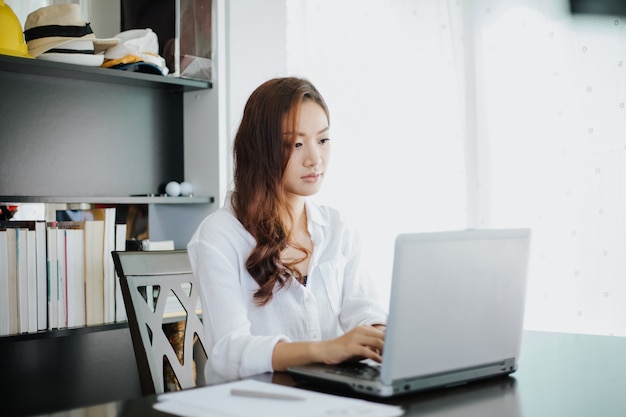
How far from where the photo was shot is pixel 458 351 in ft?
4.00

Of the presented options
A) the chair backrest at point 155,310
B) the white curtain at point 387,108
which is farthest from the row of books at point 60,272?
the white curtain at point 387,108

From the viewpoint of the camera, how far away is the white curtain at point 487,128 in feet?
8.48

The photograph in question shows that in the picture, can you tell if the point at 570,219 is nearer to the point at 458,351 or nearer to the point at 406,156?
the point at 406,156

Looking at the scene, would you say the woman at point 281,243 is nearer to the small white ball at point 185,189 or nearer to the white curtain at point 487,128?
the small white ball at point 185,189

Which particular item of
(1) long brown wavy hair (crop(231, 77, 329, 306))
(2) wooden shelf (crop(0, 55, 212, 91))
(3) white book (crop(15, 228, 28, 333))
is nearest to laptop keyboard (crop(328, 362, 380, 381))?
(1) long brown wavy hair (crop(231, 77, 329, 306))

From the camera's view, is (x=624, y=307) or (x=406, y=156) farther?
(x=406, y=156)

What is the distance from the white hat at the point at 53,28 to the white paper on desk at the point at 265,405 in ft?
4.96

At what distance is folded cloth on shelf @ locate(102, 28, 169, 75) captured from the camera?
8.13 ft

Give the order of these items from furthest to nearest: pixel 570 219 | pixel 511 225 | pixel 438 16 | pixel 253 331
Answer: pixel 438 16, pixel 511 225, pixel 570 219, pixel 253 331

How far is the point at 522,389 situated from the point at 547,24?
1831mm

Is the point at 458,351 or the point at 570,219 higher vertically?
the point at 570,219

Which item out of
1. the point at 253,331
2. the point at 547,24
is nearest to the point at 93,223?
the point at 253,331

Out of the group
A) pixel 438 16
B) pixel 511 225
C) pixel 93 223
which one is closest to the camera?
pixel 93 223

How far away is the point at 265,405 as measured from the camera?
106 cm
